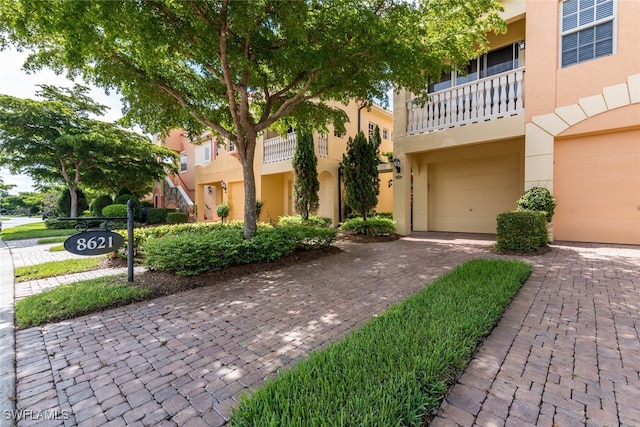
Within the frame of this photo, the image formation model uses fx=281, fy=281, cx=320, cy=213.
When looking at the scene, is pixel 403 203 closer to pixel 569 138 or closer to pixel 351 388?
pixel 569 138

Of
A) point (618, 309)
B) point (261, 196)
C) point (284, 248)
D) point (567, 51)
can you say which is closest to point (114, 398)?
point (284, 248)

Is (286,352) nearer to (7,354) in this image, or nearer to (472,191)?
(7,354)

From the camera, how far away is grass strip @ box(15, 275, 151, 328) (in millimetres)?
3601

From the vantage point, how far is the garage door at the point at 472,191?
1020cm

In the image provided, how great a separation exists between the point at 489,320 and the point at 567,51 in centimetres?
856

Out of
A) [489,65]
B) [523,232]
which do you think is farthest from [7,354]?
[489,65]

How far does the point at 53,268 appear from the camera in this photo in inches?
249

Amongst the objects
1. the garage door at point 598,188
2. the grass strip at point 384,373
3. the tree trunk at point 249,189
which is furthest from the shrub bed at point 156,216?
the garage door at point 598,188

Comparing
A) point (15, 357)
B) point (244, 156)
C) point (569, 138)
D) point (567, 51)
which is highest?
point (567, 51)

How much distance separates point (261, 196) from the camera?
49.1 feet

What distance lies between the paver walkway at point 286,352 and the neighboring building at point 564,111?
3442 mm

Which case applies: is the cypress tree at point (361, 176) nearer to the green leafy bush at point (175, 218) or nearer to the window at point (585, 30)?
the window at point (585, 30)

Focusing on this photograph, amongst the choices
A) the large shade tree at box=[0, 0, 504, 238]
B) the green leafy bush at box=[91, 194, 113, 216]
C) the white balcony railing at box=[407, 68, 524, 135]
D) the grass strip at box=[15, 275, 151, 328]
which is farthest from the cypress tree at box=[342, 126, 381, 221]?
the green leafy bush at box=[91, 194, 113, 216]

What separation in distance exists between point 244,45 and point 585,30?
340 inches
